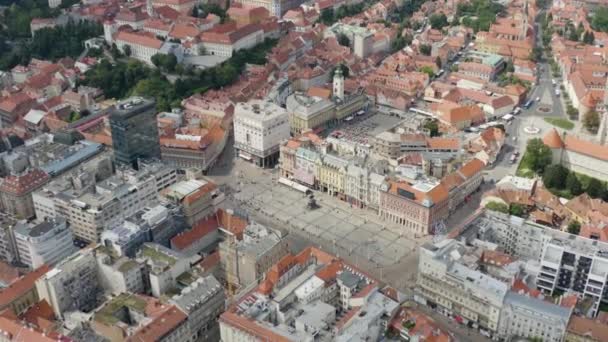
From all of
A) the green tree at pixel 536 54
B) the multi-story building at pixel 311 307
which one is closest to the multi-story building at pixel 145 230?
the multi-story building at pixel 311 307

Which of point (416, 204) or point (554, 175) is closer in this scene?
point (416, 204)

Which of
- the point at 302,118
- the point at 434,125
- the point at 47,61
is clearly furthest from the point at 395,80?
the point at 47,61

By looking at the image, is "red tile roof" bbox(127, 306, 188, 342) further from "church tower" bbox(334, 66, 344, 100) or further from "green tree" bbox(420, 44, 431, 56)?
"green tree" bbox(420, 44, 431, 56)

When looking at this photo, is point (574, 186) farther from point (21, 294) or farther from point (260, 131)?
point (21, 294)

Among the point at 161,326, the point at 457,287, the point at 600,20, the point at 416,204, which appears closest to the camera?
the point at 161,326

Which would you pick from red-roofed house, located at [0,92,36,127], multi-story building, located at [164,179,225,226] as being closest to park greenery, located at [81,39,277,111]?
red-roofed house, located at [0,92,36,127]

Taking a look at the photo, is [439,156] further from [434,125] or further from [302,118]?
[302,118]

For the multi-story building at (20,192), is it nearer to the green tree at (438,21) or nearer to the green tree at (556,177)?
the green tree at (556,177)

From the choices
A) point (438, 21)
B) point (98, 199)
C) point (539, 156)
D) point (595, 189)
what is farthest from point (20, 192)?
point (438, 21)
